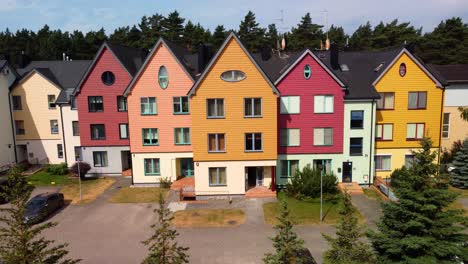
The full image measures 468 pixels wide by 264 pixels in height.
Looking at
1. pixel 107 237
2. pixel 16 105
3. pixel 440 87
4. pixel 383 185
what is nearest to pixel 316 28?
pixel 440 87

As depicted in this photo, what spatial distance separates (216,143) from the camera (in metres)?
29.9

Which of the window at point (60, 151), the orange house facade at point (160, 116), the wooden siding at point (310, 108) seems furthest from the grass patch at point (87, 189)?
the wooden siding at point (310, 108)

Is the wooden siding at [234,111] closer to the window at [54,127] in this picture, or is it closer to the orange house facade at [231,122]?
the orange house facade at [231,122]

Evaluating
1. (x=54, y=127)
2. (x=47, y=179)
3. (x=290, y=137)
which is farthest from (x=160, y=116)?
(x=54, y=127)

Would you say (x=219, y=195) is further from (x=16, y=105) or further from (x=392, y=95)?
(x=16, y=105)

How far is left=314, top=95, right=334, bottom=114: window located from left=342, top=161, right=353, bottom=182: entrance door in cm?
562

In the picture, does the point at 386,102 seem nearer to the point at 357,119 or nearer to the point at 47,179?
the point at 357,119

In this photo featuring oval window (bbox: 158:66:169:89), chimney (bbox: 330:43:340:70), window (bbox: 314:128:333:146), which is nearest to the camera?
window (bbox: 314:128:333:146)

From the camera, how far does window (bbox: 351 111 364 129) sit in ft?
105

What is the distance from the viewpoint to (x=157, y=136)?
34062 millimetres

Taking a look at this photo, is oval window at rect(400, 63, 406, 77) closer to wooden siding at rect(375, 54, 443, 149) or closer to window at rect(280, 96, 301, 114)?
wooden siding at rect(375, 54, 443, 149)

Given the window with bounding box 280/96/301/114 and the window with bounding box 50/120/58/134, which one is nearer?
the window with bounding box 280/96/301/114

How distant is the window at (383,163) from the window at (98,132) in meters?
29.6

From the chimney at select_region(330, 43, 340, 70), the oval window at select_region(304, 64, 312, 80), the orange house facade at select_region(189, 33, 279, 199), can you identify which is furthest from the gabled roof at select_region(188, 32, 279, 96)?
the chimney at select_region(330, 43, 340, 70)
